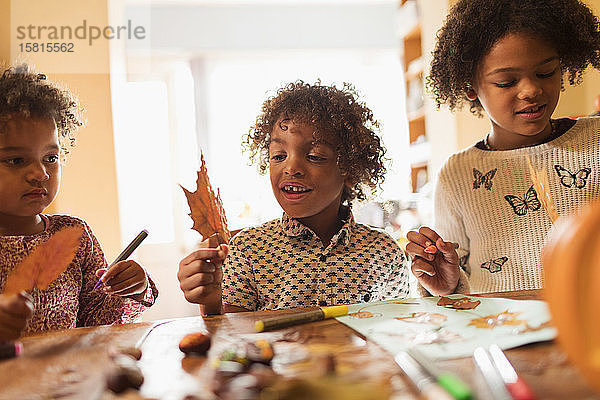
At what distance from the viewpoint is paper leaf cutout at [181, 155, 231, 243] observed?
2.99ft

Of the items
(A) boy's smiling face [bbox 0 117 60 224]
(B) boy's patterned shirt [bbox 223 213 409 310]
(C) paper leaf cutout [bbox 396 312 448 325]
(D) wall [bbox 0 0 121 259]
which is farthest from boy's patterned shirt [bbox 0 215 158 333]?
(D) wall [bbox 0 0 121 259]

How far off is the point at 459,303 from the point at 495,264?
46 cm

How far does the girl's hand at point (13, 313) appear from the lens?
0.65m

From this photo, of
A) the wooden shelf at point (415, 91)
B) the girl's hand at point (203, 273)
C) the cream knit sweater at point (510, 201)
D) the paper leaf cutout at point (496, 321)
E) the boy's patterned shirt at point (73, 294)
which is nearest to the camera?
the paper leaf cutout at point (496, 321)

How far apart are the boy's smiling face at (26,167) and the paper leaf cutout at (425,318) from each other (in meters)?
0.76

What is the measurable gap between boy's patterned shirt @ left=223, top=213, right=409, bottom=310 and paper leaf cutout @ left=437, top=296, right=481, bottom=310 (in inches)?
12.8

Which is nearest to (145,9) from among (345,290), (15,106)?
(15,106)

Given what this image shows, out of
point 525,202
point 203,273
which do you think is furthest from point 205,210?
point 525,202

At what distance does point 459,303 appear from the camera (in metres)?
0.77

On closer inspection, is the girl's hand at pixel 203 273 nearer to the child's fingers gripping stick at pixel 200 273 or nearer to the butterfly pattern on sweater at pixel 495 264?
the child's fingers gripping stick at pixel 200 273

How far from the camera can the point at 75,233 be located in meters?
0.84

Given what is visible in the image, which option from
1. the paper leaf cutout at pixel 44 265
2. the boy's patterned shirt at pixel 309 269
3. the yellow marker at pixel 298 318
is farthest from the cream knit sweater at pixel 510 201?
the paper leaf cutout at pixel 44 265

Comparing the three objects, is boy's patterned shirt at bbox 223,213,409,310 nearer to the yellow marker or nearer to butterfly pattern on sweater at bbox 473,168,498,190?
butterfly pattern on sweater at bbox 473,168,498,190

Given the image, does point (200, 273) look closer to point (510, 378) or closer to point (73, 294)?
point (73, 294)
